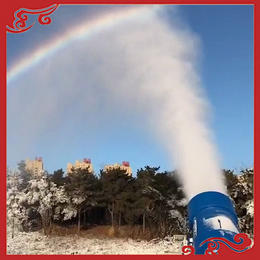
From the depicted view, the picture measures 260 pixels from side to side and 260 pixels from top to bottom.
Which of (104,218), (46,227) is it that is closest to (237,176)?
(104,218)

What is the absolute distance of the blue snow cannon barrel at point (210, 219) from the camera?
3.67 metres

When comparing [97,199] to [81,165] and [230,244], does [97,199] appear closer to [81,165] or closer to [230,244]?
[81,165]

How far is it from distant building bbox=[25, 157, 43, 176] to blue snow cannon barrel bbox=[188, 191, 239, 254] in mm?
6419

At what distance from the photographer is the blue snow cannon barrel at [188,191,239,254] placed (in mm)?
3674

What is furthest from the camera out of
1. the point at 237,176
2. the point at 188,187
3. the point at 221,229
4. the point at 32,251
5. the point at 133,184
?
the point at 133,184

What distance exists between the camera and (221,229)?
12.0 ft

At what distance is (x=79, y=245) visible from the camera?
855cm

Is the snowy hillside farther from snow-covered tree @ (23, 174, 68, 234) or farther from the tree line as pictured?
snow-covered tree @ (23, 174, 68, 234)

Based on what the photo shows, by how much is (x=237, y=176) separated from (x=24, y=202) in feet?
18.9

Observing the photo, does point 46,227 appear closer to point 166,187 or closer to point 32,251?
point 32,251

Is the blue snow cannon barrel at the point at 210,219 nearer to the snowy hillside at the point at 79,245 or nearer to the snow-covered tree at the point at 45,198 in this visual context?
the snowy hillside at the point at 79,245

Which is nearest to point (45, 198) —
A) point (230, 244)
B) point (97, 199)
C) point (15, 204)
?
point (15, 204)

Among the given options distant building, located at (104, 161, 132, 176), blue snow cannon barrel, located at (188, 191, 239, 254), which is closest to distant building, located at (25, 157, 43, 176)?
distant building, located at (104, 161, 132, 176)

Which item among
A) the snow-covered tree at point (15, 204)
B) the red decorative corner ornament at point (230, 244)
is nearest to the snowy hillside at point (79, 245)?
the snow-covered tree at point (15, 204)
